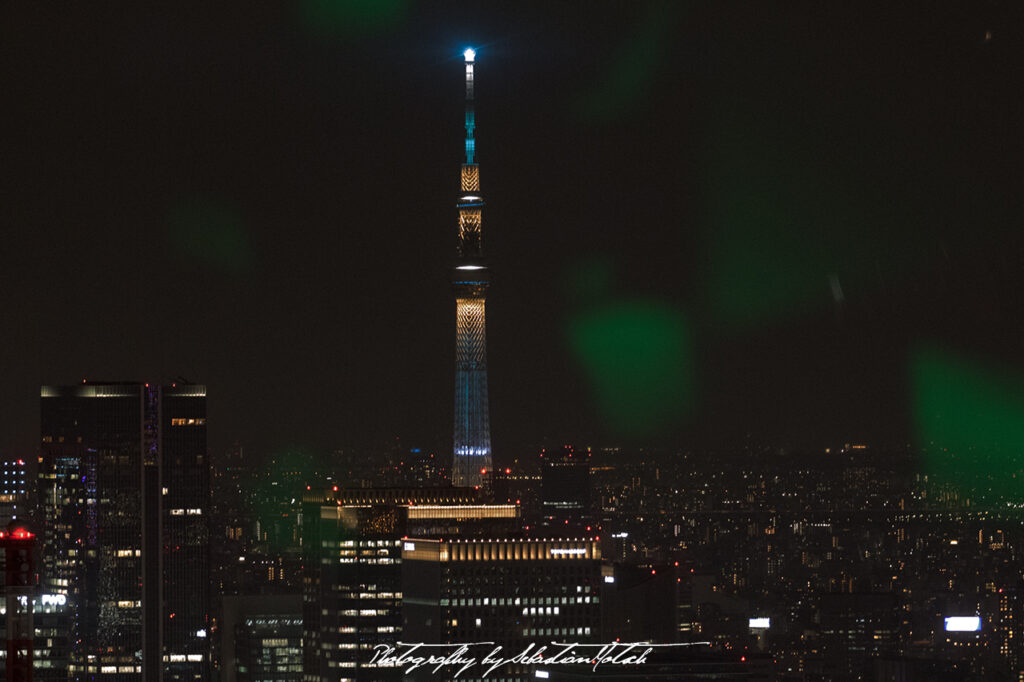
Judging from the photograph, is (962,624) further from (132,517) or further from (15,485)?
(15,485)

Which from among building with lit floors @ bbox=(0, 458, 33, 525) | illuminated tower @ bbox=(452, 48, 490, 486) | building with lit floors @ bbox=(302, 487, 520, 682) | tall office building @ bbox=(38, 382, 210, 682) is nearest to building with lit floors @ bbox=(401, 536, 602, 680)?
building with lit floors @ bbox=(302, 487, 520, 682)

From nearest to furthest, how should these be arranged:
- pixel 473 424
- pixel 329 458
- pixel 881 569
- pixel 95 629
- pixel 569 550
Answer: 1. pixel 569 550
2. pixel 473 424
3. pixel 95 629
4. pixel 329 458
5. pixel 881 569

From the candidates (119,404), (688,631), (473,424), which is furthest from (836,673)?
(119,404)

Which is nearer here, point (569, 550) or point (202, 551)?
point (569, 550)

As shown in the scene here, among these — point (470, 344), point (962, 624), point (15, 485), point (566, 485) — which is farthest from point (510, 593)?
point (566, 485)

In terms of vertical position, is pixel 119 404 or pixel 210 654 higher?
pixel 119 404

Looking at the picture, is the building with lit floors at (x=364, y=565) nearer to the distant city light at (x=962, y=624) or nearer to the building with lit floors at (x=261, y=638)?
the building with lit floors at (x=261, y=638)

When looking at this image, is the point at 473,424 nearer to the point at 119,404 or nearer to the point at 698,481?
the point at 119,404

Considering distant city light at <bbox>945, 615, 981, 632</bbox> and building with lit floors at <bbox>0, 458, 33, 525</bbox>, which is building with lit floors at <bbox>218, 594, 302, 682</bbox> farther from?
distant city light at <bbox>945, 615, 981, 632</bbox>
